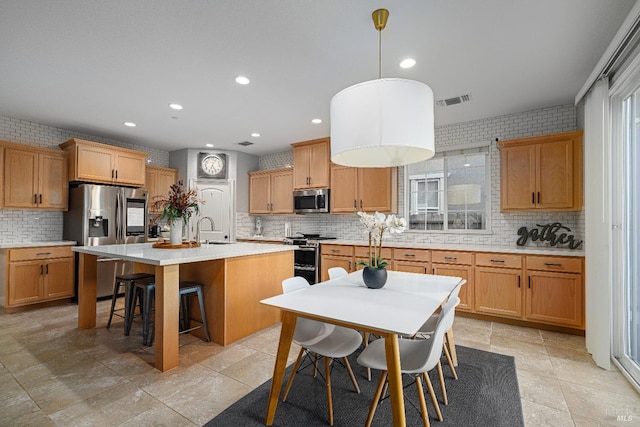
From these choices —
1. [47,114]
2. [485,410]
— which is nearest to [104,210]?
[47,114]

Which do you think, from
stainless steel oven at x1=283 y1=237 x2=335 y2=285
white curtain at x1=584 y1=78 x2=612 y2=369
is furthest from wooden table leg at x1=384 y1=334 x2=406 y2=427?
stainless steel oven at x1=283 y1=237 x2=335 y2=285

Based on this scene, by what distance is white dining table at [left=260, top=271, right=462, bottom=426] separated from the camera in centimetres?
145

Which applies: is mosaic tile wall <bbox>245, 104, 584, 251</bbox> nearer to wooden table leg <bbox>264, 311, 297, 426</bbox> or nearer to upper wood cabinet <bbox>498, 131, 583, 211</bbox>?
upper wood cabinet <bbox>498, 131, 583, 211</bbox>

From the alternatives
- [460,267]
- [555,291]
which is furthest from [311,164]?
[555,291]

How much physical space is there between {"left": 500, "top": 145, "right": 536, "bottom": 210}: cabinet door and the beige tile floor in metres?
1.51

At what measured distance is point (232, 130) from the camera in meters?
4.93

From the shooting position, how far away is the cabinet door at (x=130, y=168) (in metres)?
5.03

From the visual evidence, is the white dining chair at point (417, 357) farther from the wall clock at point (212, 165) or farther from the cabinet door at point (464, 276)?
the wall clock at point (212, 165)

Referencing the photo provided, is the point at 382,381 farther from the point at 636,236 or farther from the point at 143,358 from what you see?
the point at 636,236

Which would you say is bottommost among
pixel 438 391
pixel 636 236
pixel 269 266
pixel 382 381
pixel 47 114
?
pixel 438 391

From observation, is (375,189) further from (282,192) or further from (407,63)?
(407,63)

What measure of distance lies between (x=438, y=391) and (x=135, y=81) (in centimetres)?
396

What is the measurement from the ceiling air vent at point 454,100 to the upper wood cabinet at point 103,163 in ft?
15.8

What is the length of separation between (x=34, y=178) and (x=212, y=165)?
2707mm
